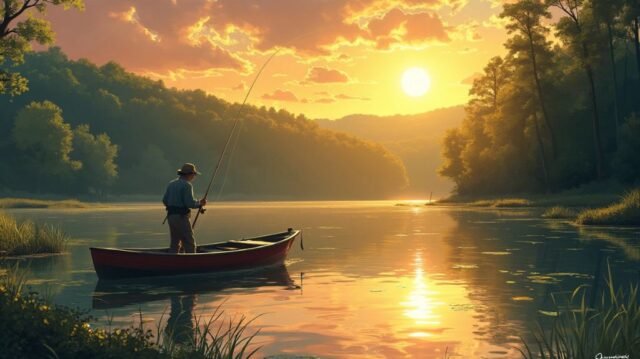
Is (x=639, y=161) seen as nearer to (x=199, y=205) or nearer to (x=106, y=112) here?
(x=199, y=205)

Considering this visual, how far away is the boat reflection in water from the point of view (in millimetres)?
17625

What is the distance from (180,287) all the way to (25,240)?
11.1 m

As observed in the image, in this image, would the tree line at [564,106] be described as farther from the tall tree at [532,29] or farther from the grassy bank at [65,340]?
the grassy bank at [65,340]

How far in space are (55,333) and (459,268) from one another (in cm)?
1739

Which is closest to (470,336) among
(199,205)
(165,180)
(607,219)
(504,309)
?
(504,309)

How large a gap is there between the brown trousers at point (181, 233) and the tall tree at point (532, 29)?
59261mm

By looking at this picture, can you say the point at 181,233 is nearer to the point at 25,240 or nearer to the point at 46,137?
the point at 25,240

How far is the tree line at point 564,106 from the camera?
64500 mm

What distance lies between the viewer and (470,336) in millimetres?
13305

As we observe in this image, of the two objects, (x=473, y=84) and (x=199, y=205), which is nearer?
(x=199, y=205)

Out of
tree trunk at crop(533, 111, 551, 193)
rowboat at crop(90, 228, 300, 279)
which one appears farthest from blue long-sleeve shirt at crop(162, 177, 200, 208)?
tree trunk at crop(533, 111, 551, 193)

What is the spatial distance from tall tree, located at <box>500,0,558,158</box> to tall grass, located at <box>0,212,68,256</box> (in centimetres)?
5643

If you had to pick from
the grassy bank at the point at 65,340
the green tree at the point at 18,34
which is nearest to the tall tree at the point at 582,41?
the green tree at the point at 18,34

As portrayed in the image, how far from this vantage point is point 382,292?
19422mm
